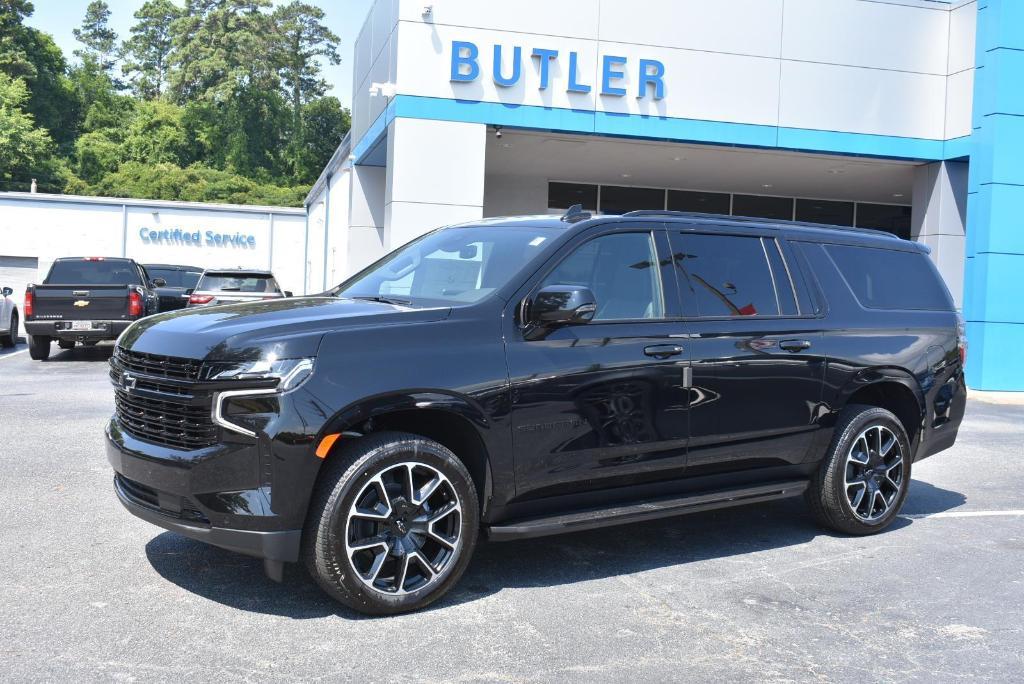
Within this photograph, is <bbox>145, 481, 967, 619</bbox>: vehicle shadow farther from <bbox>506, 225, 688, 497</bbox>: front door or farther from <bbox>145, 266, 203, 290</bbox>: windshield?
<bbox>145, 266, 203, 290</bbox>: windshield

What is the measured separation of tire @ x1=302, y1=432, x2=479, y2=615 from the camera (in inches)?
173

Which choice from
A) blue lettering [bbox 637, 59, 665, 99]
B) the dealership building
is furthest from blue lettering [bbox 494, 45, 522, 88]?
blue lettering [bbox 637, 59, 665, 99]

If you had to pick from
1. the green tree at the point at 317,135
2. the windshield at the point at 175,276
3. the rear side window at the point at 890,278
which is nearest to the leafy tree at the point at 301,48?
the green tree at the point at 317,135

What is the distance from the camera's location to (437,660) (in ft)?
13.4

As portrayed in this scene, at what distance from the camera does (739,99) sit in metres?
17.3

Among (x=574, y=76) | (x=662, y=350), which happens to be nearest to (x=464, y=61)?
(x=574, y=76)

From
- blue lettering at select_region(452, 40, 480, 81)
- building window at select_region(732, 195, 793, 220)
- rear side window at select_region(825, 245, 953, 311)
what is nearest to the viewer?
rear side window at select_region(825, 245, 953, 311)

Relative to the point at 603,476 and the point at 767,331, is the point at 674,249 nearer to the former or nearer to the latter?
the point at 767,331

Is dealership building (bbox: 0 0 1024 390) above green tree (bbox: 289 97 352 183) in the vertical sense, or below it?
below

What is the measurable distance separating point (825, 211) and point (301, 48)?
237ft

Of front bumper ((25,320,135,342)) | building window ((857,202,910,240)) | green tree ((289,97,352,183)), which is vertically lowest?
front bumper ((25,320,135,342))

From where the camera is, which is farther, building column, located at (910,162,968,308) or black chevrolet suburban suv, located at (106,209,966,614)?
building column, located at (910,162,968,308)

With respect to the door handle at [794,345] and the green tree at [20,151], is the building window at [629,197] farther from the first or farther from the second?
the green tree at [20,151]

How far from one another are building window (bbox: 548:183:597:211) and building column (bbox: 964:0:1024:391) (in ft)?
32.7
